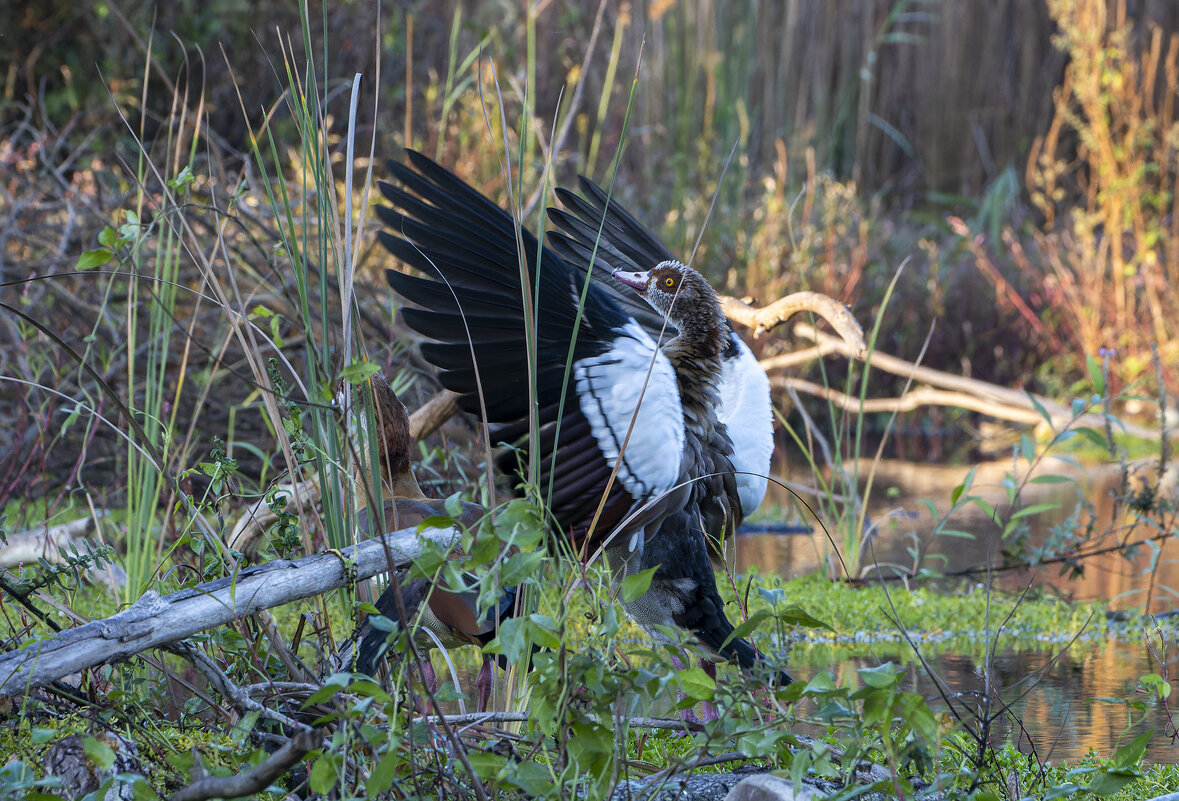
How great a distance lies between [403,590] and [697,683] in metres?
0.93

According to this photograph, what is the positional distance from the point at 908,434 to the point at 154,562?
6034 mm

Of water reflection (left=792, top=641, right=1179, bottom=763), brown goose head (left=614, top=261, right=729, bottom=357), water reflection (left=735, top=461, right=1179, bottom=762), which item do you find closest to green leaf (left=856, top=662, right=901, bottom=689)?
water reflection (left=735, top=461, right=1179, bottom=762)

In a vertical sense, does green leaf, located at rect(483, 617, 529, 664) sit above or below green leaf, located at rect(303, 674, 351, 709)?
above

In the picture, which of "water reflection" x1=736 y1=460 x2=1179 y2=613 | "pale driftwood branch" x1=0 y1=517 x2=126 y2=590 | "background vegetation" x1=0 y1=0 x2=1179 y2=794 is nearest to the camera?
"background vegetation" x1=0 y1=0 x2=1179 y2=794

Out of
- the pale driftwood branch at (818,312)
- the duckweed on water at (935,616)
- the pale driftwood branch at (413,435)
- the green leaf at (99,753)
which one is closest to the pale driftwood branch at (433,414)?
the pale driftwood branch at (413,435)

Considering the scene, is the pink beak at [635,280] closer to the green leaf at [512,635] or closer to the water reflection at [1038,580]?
the water reflection at [1038,580]

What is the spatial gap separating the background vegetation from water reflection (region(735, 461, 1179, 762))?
0.62ft

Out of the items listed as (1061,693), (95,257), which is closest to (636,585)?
(95,257)

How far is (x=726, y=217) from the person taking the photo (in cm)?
787

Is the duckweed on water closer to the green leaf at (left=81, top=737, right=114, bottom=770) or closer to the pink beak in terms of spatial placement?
the pink beak

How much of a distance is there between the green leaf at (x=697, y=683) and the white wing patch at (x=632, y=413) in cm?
84

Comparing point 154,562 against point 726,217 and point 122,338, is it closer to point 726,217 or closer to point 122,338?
point 122,338

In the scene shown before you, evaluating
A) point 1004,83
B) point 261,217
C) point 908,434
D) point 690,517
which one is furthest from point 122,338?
point 1004,83

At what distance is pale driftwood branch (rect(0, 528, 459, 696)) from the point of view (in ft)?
5.50
